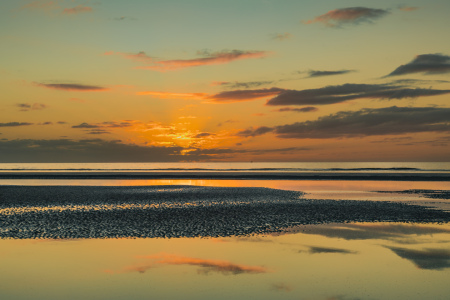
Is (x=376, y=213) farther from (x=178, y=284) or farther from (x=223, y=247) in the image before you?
(x=178, y=284)

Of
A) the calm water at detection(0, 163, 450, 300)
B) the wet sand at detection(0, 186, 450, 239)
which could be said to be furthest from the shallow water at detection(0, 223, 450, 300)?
the wet sand at detection(0, 186, 450, 239)

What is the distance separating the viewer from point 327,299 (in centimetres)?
1143

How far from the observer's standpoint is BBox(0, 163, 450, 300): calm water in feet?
39.7

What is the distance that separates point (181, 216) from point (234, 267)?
13443 mm

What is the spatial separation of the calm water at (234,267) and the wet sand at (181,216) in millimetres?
2239

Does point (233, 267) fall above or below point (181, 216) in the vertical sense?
above

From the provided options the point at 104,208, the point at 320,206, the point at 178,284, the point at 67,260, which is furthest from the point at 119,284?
the point at 320,206

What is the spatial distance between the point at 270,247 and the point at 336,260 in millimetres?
3175

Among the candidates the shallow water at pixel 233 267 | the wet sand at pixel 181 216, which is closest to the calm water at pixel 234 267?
the shallow water at pixel 233 267

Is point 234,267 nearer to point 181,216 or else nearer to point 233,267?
point 233,267

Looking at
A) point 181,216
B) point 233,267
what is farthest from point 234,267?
point 181,216

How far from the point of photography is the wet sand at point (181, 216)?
72.9 feet

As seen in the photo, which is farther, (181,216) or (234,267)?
(181,216)

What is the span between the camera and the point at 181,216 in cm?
2788
